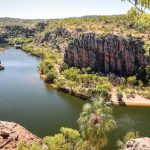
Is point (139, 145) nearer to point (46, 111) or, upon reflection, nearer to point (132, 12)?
point (132, 12)

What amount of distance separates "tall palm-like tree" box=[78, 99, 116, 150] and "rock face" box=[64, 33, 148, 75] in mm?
118245

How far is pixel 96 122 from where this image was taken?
176ft

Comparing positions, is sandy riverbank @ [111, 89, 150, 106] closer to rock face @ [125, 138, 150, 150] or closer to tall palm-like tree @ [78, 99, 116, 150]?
tall palm-like tree @ [78, 99, 116, 150]

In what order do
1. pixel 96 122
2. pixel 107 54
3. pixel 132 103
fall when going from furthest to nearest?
pixel 107 54, pixel 132 103, pixel 96 122

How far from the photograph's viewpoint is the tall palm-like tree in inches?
2090

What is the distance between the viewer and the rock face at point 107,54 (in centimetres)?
17338

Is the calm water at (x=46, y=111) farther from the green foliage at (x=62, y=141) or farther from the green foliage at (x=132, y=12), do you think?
the green foliage at (x=132, y=12)

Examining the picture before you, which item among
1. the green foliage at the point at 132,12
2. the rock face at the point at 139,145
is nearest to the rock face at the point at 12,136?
the rock face at the point at 139,145

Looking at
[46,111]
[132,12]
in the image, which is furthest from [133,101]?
[132,12]

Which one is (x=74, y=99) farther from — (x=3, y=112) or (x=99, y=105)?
(x=99, y=105)

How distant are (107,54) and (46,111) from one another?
81.0m

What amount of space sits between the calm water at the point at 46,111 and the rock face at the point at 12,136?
3420cm

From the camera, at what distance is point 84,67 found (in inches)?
7244

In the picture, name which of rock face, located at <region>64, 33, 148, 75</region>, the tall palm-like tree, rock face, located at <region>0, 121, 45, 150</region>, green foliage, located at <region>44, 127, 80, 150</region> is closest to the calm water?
green foliage, located at <region>44, 127, 80, 150</region>
